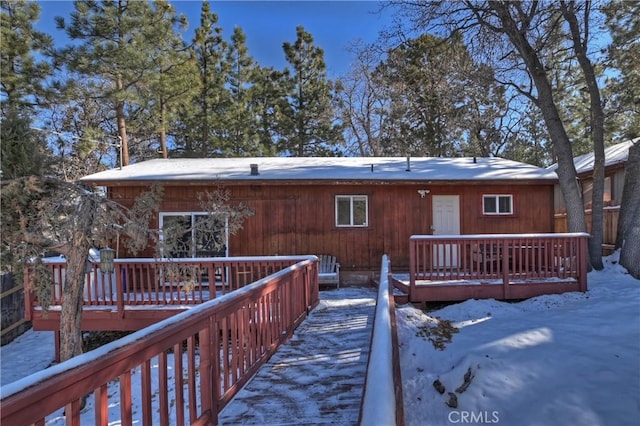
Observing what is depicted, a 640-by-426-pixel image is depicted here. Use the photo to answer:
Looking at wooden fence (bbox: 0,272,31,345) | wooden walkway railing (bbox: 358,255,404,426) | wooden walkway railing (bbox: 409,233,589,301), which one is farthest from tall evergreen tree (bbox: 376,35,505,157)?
wooden walkway railing (bbox: 358,255,404,426)

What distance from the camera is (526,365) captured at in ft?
13.9

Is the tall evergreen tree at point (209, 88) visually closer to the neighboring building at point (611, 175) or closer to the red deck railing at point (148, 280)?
the red deck railing at point (148, 280)

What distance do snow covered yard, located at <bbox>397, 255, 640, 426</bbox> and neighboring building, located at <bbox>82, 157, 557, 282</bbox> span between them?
3.52 metres

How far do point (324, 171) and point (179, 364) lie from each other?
8045mm

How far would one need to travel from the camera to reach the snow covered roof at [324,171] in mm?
9211

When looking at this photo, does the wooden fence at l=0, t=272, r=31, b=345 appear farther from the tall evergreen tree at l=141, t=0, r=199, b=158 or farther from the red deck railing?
the tall evergreen tree at l=141, t=0, r=199, b=158

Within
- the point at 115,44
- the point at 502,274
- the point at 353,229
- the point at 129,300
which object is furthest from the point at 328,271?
the point at 115,44

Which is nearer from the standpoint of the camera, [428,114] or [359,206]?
[359,206]

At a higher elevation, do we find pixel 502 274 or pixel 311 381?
pixel 502 274

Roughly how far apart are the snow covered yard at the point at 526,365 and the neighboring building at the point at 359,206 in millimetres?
3521

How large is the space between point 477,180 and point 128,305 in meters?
8.20

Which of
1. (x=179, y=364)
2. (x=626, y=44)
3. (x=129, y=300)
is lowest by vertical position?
(x=129, y=300)

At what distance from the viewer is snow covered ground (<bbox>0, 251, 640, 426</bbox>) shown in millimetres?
3588

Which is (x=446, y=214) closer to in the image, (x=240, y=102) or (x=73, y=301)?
(x=73, y=301)
